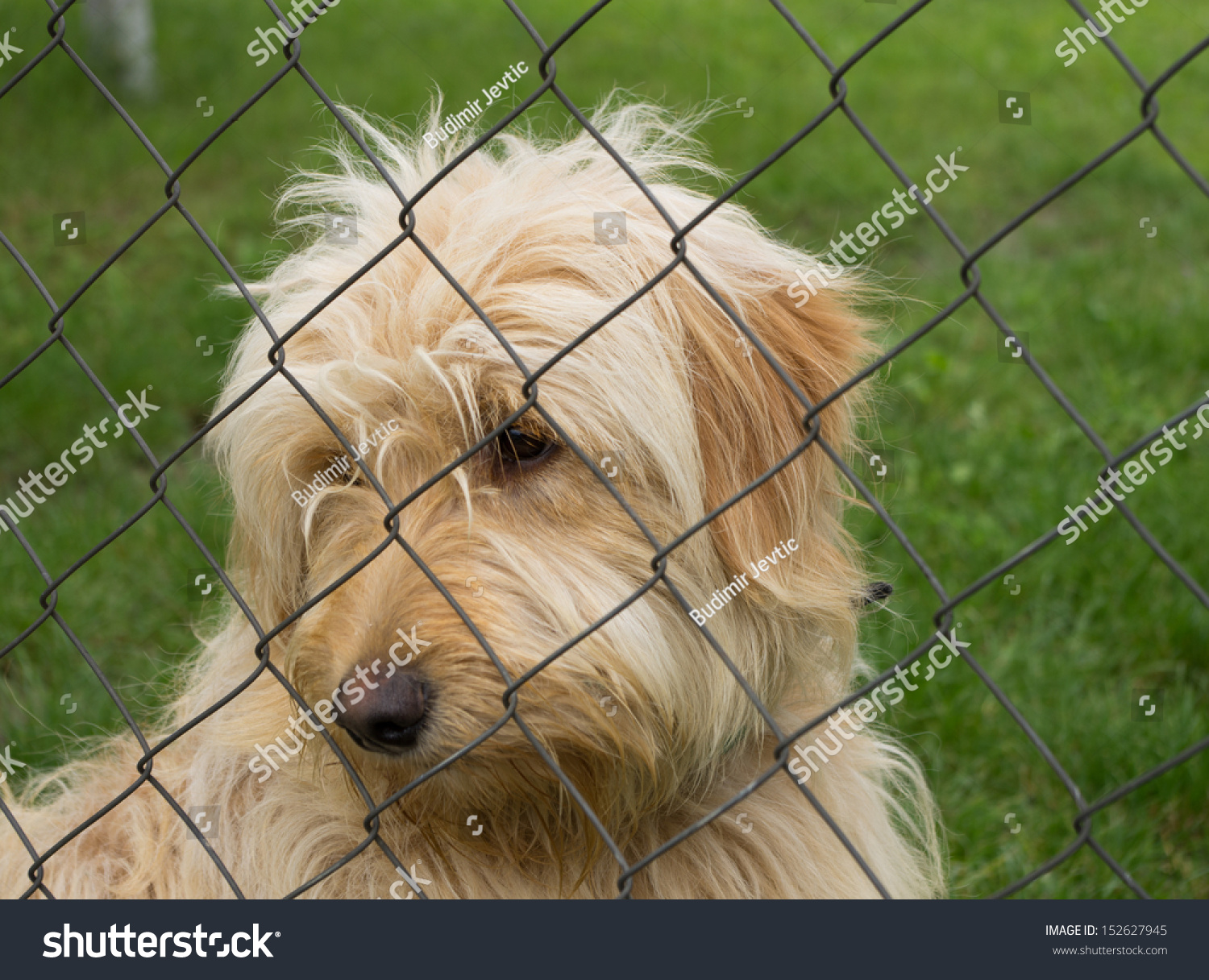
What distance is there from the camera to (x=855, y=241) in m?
6.30

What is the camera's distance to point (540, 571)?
6.75 ft

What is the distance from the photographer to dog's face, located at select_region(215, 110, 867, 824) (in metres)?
2.01

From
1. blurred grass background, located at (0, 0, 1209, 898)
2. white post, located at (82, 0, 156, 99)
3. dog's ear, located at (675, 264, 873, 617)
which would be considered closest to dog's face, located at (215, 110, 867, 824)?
dog's ear, located at (675, 264, 873, 617)

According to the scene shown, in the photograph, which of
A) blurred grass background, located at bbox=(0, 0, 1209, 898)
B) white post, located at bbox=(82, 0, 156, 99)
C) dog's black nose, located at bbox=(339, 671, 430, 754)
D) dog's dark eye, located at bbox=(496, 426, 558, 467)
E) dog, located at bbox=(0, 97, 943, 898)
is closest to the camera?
dog's black nose, located at bbox=(339, 671, 430, 754)

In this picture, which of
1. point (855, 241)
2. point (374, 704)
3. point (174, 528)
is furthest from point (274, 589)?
point (855, 241)

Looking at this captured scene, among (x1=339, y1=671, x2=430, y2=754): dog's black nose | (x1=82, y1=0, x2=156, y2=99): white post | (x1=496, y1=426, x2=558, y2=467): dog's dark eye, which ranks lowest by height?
(x1=339, y1=671, x2=430, y2=754): dog's black nose

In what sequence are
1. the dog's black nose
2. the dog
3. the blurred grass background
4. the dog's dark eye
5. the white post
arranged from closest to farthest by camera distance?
the dog's black nose → the dog → the dog's dark eye → the blurred grass background → the white post

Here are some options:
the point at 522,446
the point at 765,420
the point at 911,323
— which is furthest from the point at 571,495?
the point at 911,323

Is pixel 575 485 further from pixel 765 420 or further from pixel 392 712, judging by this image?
pixel 392 712

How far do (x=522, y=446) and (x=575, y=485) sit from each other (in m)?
0.13

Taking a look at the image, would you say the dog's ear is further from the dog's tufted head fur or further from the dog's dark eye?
the dog's dark eye
